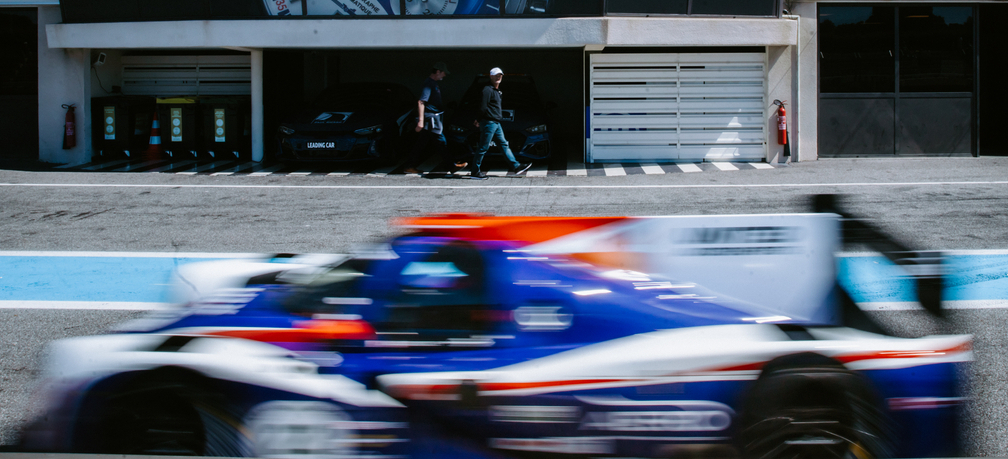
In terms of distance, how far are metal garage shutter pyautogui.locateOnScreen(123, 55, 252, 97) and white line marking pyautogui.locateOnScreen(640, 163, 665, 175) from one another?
27.7ft

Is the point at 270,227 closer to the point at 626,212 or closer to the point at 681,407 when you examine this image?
the point at 626,212

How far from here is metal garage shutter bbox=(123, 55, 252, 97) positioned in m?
16.9

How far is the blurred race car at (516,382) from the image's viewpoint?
2.82m

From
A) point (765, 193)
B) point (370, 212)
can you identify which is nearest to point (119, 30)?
point (370, 212)

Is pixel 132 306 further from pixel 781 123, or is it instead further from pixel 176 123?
pixel 781 123

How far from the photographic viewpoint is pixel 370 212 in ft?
32.6

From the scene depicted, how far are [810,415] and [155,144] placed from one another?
→ 1526cm

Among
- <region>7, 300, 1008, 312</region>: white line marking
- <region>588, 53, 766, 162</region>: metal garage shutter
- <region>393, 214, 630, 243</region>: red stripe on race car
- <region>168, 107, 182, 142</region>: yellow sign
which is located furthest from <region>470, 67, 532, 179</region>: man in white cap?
<region>393, 214, 630, 243</region>: red stripe on race car

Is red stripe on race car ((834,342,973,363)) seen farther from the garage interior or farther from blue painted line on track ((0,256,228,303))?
the garage interior

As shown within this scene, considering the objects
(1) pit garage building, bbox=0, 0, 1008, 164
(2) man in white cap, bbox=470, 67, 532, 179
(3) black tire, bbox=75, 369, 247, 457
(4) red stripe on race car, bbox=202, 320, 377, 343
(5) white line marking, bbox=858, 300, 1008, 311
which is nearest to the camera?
(3) black tire, bbox=75, 369, 247, 457

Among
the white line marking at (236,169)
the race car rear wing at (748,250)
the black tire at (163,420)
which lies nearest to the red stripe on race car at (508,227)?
the race car rear wing at (748,250)

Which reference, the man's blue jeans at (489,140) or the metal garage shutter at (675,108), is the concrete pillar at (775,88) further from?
the man's blue jeans at (489,140)

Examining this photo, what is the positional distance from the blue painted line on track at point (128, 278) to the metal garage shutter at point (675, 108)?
7.87m

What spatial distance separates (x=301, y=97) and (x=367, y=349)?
51.8 ft
